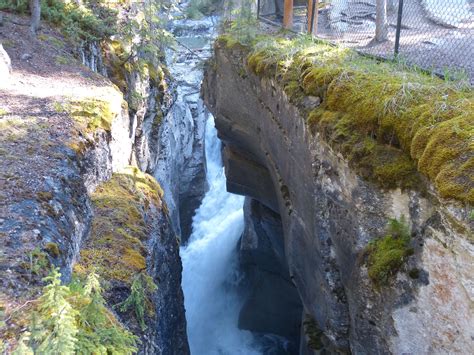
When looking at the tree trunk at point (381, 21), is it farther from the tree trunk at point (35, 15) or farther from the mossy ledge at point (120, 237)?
the tree trunk at point (35, 15)

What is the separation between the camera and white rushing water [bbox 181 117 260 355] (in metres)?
13.9

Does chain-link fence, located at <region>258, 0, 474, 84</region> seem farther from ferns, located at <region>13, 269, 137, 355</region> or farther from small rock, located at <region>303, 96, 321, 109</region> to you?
ferns, located at <region>13, 269, 137, 355</region>

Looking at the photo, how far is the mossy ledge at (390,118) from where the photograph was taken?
15.2 ft

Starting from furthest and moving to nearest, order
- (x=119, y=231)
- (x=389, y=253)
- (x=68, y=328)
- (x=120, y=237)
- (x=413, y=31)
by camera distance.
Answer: (x=413, y=31) → (x=119, y=231) → (x=120, y=237) → (x=389, y=253) → (x=68, y=328)

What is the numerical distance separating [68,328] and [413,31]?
7616 millimetres

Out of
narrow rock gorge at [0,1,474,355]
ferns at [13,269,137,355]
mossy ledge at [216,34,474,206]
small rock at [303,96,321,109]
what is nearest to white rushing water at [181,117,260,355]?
narrow rock gorge at [0,1,474,355]

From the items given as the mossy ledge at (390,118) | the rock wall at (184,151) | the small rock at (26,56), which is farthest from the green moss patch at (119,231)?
the rock wall at (184,151)

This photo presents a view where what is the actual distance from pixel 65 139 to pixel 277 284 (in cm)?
934

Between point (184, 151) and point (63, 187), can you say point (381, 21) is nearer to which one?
point (63, 187)

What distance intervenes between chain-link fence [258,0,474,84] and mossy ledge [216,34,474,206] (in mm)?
579

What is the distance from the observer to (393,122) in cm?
556

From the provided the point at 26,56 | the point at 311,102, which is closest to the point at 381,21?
the point at 311,102

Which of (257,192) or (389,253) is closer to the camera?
(389,253)

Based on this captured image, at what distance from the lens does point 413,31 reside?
817 cm
